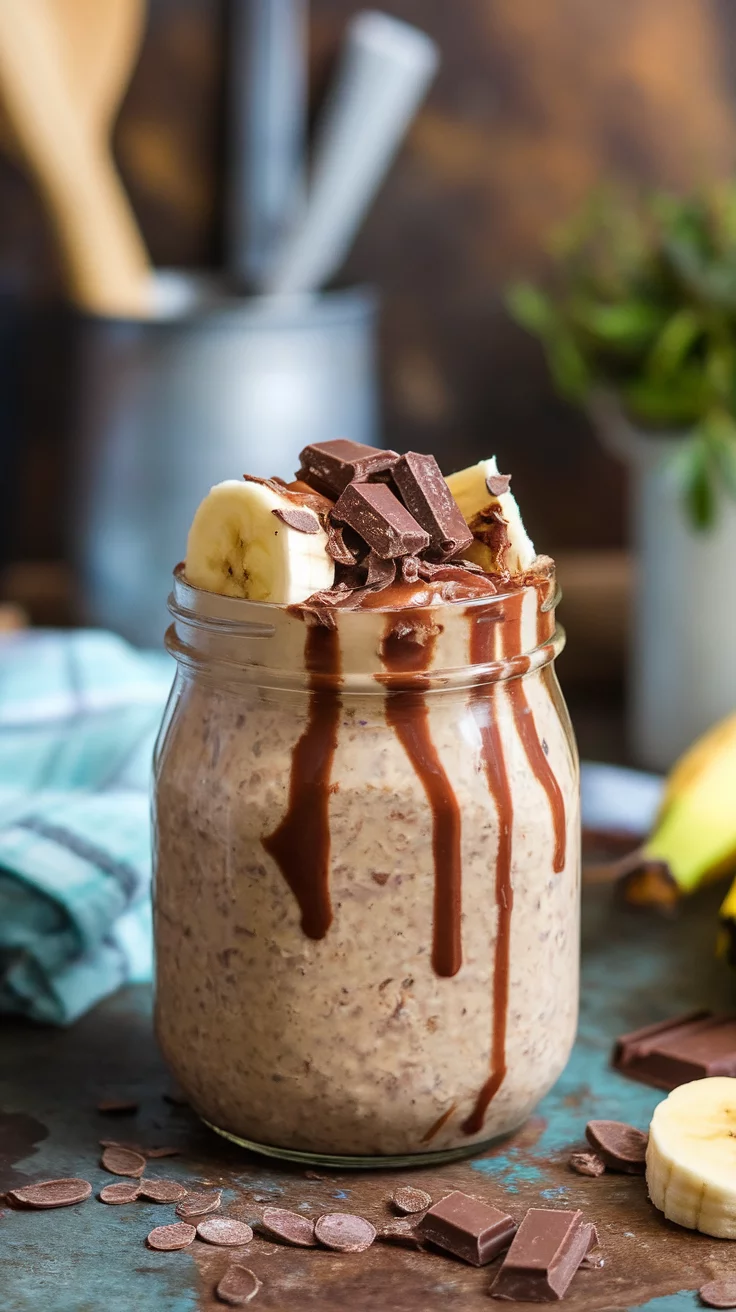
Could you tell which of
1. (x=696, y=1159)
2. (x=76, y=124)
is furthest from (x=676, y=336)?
(x=696, y=1159)

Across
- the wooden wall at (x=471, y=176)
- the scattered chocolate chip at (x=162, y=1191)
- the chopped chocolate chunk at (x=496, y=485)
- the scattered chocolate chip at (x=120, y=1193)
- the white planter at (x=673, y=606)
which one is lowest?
the scattered chocolate chip at (x=120, y=1193)

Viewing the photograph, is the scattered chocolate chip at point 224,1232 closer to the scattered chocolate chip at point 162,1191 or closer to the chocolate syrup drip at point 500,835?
the scattered chocolate chip at point 162,1191

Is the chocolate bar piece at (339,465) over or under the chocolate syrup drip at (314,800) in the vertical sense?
over

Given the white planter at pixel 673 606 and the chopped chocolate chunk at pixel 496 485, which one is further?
the white planter at pixel 673 606

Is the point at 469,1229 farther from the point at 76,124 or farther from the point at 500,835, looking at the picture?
the point at 76,124

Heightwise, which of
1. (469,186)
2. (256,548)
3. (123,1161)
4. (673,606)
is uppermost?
(469,186)

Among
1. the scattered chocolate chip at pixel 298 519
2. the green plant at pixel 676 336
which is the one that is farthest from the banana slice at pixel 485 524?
the green plant at pixel 676 336
